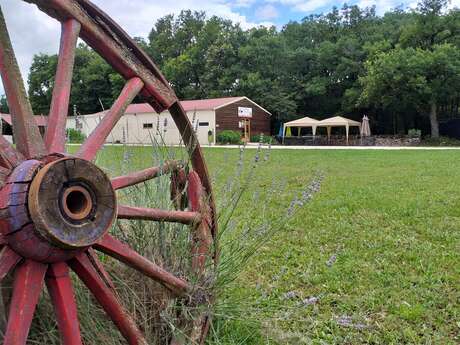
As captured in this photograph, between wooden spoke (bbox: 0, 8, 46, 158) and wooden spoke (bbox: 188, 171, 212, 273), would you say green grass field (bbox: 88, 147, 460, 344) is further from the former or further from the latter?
wooden spoke (bbox: 0, 8, 46, 158)

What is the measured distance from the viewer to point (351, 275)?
374 cm

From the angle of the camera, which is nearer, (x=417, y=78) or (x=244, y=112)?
(x=417, y=78)

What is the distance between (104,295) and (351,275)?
2.59m

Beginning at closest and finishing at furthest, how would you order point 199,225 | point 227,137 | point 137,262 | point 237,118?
point 137,262
point 199,225
point 227,137
point 237,118

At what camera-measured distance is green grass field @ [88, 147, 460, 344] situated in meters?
2.71

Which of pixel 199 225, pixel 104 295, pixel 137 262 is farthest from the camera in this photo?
pixel 199 225

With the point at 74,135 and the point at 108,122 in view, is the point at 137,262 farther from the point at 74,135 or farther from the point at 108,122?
the point at 74,135

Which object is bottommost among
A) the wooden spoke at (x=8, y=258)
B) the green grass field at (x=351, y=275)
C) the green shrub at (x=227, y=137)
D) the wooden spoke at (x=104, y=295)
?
the green grass field at (x=351, y=275)

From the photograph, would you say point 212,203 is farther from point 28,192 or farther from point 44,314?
point 28,192

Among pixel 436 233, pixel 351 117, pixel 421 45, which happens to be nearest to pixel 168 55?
pixel 351 117

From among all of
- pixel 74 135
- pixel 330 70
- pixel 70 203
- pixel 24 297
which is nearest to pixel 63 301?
pixel 24 297

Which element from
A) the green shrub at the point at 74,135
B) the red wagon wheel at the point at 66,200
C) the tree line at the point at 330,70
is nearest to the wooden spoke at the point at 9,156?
the red wagon wheel at the point at 66,200

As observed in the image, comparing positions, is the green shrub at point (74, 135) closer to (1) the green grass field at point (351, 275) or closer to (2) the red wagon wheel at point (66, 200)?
(1) the green grass field at point (351, 275)

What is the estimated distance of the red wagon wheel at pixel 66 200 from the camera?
4.41 ft
